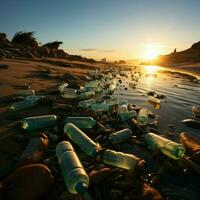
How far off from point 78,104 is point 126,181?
2843 mm

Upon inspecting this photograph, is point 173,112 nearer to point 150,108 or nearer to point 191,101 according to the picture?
point 150,108

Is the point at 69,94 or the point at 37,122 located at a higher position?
the point at 37,122

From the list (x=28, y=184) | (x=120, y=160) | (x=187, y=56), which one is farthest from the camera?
(x=187, y=56)

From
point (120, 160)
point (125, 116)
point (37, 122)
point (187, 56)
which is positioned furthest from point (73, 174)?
point (187, 56)

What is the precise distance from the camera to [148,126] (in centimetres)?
411

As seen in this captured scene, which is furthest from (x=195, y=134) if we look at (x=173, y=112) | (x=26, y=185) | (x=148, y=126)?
(x=26, y=185)

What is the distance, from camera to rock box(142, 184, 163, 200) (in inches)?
84.4

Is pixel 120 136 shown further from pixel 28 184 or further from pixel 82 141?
pixel 28 184

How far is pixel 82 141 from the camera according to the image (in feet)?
9.68

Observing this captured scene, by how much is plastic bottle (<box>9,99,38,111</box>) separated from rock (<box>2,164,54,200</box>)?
231 cm

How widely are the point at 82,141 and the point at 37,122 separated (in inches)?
35.6

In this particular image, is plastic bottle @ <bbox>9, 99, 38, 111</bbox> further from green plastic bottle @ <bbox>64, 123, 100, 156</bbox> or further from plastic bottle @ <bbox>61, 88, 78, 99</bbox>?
green plastic bottle @ <bbox>64, 123, 100, 156</bbox>

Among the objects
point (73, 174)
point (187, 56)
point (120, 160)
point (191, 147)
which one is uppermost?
point (73, 174)

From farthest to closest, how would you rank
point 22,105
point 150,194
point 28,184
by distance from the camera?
point 22,105
point 150,194
point 28,184
